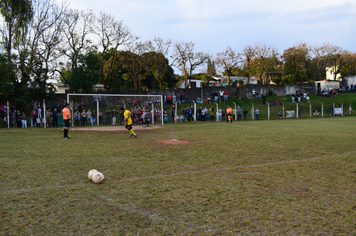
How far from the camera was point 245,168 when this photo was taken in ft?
22.7

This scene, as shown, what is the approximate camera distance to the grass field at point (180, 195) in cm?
369

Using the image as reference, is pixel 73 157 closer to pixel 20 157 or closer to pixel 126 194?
pixel 20 157

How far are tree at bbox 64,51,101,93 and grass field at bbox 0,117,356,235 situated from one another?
25009 mm

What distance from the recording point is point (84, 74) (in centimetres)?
3256

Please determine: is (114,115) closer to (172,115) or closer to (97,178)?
(172,115)

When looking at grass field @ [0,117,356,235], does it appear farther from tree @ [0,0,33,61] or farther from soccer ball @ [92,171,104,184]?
tree @ [0,0,33,61]

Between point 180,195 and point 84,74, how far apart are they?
1211 inches

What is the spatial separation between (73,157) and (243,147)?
6.16 m

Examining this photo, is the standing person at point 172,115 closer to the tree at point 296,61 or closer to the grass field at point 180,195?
the grass field at point 180,195

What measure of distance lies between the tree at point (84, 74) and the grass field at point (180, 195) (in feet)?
82.0

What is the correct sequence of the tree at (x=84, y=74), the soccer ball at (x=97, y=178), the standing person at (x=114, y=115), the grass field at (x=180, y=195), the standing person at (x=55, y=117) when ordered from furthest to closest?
the tree at (x=84, y=74) → the standing person at (x=114, y=115) → the standing person at (x=55, y=117) → the soccer ball at (x=97, y=178) → the grass field at (x=180, y=195)

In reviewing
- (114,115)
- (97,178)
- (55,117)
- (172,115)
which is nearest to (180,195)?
(97,178)

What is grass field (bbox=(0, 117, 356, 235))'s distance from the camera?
3689 millimetres

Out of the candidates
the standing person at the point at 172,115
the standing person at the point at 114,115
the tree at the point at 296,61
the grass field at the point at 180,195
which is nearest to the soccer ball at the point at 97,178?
the grass field at the point at 180,195
